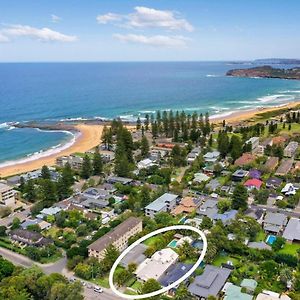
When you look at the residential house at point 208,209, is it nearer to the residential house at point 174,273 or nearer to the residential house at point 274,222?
the residential house at point 274,222

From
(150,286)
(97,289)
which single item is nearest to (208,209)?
(150,286)

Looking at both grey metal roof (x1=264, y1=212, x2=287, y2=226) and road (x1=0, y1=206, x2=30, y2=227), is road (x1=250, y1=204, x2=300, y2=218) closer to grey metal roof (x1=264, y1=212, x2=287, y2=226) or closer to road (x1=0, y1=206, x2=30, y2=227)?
grey metal roof (x1=264, y1=212, x2=287, y2=226)

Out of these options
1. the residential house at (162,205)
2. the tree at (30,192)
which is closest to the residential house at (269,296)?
the residential house at (162,205)

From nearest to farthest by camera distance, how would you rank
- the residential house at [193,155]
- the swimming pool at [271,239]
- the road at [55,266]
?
the road at [55,266] < the swimming pool at [271,239] < the residential house at [193,155]

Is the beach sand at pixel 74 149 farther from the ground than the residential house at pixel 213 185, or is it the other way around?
the residential house at pixel 213 185

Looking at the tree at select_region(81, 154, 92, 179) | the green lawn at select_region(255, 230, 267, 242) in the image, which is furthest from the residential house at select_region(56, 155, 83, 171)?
the green lawn at select_region(255, 230, 267, 242)

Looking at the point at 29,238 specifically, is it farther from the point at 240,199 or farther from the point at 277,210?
the point at 277,210

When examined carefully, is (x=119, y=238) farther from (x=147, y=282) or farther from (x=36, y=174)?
(x=36, y=174)
